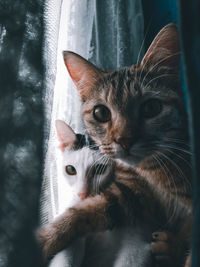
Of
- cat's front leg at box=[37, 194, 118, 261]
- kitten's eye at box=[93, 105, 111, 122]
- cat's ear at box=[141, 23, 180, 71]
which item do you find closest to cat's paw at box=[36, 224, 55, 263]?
cat's front leg at box=[37, 194, 118, 261]

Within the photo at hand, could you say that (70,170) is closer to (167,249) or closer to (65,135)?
(65,135)

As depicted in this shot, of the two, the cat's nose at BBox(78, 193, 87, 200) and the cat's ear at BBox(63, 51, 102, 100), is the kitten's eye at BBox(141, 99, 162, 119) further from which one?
the cat's nose at BBox(78, 193, 87, 200)

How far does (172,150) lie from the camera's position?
654mm

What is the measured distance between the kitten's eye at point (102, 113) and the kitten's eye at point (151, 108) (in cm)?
11

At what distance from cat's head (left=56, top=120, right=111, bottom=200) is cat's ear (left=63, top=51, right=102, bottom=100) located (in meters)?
0.14

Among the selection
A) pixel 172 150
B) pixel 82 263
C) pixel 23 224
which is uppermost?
pixel 172 150

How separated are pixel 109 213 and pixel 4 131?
393 mm

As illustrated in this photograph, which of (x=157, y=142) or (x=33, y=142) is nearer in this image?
(x=33, y=142)

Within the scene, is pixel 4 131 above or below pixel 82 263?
above

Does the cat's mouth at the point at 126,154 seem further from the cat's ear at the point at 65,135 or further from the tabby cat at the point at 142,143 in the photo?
the cat's ear at the point at 65,135

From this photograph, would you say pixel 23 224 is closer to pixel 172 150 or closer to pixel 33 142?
pixel 33 142

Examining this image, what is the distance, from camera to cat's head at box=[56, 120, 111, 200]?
2.39 ft

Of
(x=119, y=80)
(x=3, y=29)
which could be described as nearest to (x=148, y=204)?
(x=119, y=80)

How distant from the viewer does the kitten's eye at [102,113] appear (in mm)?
696
